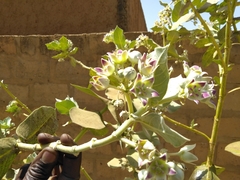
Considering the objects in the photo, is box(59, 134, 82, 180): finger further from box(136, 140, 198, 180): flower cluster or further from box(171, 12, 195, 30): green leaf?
box(171, 12, 195, 30): green leaf

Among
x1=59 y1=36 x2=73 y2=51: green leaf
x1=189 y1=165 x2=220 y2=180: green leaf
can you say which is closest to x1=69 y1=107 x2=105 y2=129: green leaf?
x1=189 y1=165 x2=220 y2=180: green leaf

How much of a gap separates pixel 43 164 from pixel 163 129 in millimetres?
261

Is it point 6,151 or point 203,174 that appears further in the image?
point 203,174

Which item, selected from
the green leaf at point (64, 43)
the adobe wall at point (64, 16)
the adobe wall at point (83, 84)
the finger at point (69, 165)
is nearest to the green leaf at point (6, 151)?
the finger at point (69, 165)

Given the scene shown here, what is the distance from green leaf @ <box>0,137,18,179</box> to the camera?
0.66 metres

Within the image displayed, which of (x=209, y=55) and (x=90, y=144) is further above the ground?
(x=209, y=55)

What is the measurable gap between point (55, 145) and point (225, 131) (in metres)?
1.09

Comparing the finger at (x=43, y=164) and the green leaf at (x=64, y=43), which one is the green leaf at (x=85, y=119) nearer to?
the finger at (x=43, y=164)

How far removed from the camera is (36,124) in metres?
0.73

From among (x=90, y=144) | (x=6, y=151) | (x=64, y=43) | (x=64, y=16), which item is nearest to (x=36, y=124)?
(x=6, y=151)

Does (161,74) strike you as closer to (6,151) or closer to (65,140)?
(65,140)

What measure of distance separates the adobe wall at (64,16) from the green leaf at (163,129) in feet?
4.67

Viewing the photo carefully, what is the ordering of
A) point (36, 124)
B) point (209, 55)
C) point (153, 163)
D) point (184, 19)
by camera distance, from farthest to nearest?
1. point (209, 55)
2. point (184, 19)
3. point (36, 124)
4. point (153, 163)

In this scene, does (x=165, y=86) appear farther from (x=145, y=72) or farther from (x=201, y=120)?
(x=201, y=120)
